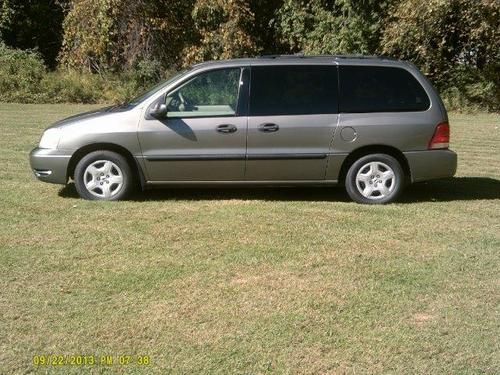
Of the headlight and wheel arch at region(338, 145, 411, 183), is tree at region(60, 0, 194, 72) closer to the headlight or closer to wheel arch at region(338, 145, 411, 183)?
the headlight

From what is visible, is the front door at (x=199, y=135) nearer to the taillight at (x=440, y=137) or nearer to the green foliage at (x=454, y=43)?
the taillight at (x=440, y=137)

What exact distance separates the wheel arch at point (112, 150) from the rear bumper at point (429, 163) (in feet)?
10.0

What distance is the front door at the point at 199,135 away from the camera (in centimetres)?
726

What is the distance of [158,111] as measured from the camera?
7.21 meters

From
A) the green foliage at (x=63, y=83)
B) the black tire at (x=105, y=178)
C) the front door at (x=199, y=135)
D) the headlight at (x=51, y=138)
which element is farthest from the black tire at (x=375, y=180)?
the green foliage at (x=63, y=83)

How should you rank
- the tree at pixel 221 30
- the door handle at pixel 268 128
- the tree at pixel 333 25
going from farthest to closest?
the tree at pixel 221 30 < the tree at pixel 333 25 < the door handle at pixel 268 128

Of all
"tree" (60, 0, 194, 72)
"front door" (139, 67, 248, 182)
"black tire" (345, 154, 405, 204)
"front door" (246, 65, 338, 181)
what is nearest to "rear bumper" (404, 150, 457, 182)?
"black tire" (345, 154, 405, 204)

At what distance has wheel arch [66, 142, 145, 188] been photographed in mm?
7339

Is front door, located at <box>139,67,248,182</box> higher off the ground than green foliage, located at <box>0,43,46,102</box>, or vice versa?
green foliage, located at <box>0,43,46,102</box>

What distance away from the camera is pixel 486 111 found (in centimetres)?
2014

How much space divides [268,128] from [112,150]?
5.83 ft

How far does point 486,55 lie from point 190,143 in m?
16.2
